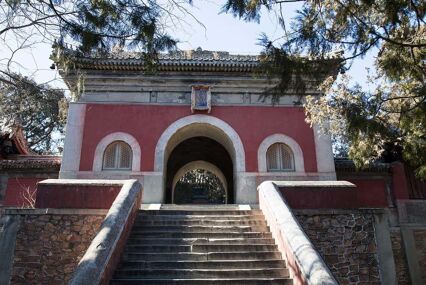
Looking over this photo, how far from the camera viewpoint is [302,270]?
4895mm

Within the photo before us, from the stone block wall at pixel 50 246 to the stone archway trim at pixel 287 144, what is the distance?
17.5ft

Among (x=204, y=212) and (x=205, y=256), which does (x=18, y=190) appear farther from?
(x=205, y=256)

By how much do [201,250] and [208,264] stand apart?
436 millimetres

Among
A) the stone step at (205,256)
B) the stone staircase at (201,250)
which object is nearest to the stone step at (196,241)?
the stone staircase at (201,250)

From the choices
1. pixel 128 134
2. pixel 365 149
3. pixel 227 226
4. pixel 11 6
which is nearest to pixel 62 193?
pixel 227 226

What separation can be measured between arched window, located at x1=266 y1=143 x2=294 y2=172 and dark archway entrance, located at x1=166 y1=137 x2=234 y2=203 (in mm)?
3222

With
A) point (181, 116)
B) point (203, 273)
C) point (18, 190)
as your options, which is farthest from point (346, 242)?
point (18, 190)

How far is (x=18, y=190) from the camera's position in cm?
1143

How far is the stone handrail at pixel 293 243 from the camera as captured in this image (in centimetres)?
457

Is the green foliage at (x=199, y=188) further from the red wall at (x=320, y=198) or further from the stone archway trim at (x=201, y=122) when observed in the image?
the red wall at (x=320, y=198)

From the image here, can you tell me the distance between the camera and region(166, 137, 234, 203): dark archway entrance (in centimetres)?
1468

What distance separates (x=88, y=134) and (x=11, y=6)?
668 cm

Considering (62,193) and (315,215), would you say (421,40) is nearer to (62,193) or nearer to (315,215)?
(315,215)

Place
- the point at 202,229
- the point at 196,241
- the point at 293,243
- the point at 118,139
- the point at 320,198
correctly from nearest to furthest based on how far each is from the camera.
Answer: the point at 293,243 < the point at 196,241 < the point at 202,229 < the point at 320,198 < the point at 118,139
